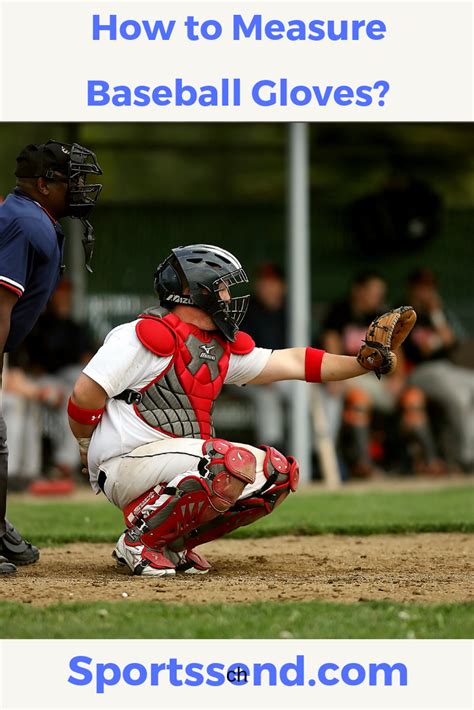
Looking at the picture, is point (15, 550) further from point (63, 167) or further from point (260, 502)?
point (63, 167)

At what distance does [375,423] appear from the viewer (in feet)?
44.2

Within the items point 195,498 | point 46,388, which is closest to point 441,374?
point 46,388

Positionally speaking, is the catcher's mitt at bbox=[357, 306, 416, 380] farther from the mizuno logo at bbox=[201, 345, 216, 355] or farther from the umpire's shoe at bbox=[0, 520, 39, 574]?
the umpire's shoe at bbox=[0, 520, 39, 574]

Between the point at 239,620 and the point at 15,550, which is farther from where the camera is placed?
the point at 15,550

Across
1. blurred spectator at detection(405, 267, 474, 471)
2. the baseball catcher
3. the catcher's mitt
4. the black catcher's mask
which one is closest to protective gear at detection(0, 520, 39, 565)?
the baseball catcher

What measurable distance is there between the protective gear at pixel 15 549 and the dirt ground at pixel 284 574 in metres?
0.07

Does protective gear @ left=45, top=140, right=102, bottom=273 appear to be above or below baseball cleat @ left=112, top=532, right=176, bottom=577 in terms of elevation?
above

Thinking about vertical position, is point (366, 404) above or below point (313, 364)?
below

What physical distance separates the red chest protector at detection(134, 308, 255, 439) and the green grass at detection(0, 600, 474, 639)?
1.17 m

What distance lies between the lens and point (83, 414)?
6.21 m

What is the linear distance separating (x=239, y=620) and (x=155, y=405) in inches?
60.5

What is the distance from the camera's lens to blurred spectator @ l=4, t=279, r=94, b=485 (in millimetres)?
12070

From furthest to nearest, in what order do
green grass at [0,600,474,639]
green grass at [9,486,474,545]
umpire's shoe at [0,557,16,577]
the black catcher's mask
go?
1. green grass at [9,486,474,545]
2. the black catcher's mask
3. umpire's shoe at [0,557,16,577]
4. green grass at [0,600,474,639]

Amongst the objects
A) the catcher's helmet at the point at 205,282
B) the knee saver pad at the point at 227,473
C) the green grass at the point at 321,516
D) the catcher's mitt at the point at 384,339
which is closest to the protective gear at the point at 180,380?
the catcher's helmet at the point at 205,282
